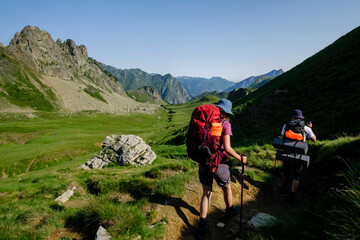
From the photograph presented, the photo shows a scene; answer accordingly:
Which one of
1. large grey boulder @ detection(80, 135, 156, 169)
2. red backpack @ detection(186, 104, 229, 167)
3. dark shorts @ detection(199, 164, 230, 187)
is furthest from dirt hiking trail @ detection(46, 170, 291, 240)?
large grey boulder @ detection(80, 135, 156, 169)

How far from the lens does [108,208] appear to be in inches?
205

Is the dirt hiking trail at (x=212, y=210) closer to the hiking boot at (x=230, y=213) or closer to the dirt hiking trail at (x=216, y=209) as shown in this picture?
the dirt hiking trail at (x=216, y=209)

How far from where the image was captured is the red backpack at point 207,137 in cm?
491

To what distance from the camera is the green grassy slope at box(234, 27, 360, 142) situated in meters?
14.9

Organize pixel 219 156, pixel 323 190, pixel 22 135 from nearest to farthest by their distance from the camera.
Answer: pixel 219 156 → pixel 323 190 → pixel 22 135

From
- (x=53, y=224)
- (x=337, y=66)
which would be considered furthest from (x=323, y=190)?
(x=337, y=66)

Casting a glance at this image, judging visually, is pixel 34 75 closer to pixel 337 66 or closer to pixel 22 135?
pixel 22 135

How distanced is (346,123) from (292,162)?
1004 centimetres

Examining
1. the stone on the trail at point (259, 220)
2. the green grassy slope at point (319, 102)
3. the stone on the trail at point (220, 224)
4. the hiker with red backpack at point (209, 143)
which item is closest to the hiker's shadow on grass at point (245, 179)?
the stone on the trail at point (259, 220)

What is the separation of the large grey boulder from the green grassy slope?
41.8ft

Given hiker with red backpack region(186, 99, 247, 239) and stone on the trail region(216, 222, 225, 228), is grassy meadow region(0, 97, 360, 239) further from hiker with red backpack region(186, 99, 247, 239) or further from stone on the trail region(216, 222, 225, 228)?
hiker with red backpack region(186, 99, 247, 239)

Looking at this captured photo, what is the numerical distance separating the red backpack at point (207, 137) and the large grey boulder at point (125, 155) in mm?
16651

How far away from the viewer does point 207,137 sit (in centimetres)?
492

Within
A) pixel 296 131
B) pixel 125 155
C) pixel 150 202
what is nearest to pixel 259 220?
pixel 150 202
